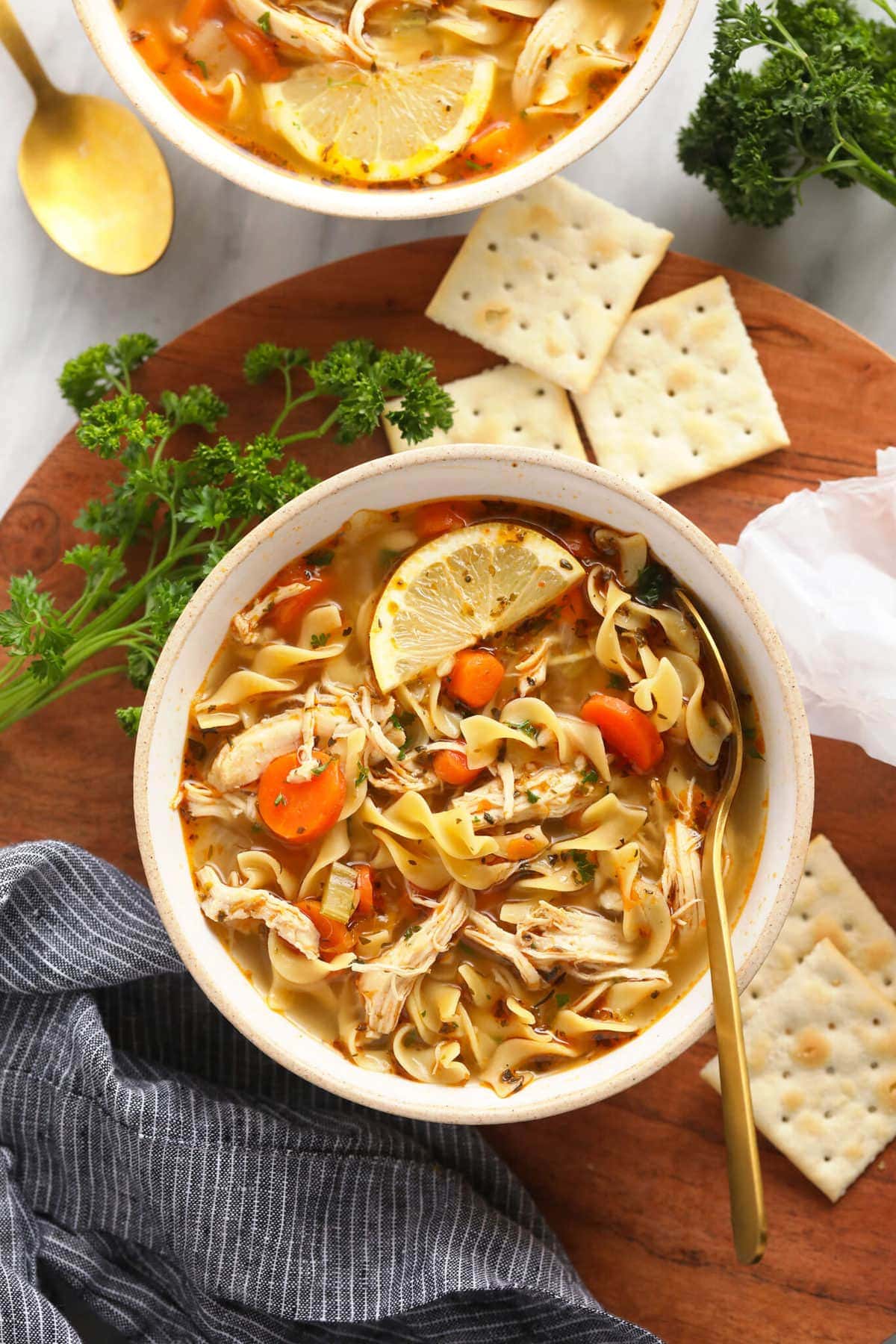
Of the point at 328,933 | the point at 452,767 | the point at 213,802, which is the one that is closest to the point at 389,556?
the point at 452,767

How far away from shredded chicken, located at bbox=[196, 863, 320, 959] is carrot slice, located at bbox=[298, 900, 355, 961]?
4 centimetres

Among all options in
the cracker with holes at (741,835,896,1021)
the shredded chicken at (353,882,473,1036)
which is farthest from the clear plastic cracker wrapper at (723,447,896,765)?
the shredded chicken at (353,882,473,1036)

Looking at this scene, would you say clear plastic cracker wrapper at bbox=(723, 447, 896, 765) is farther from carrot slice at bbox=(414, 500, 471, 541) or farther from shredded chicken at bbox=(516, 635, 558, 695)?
carrot slice at bbox=(414, 500, 471, 541)

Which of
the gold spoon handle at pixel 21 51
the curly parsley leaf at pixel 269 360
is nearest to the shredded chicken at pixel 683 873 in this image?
the curly parsley leaf at pixel 269 360

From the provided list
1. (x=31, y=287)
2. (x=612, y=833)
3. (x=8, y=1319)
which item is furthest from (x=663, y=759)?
A: (x=31, y=287)

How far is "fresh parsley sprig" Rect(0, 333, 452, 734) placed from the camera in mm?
3371

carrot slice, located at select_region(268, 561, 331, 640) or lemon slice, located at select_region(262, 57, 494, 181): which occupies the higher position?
lemon slice, located at select_region(262, 57, 494, 181)

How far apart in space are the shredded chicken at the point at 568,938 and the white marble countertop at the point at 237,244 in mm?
2268

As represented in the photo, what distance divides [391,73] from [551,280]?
0.78m

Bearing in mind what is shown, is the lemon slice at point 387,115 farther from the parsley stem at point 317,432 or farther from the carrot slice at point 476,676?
the carrot slice at point 476,676

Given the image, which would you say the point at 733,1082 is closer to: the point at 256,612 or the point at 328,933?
the point at 328,933

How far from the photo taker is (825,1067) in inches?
143

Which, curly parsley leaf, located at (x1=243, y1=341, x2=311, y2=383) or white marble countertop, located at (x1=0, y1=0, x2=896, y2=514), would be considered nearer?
curly parsley leaf, located at (x1=243, y1=341, x2=311, y2=383)

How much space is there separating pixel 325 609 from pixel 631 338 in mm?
1367
